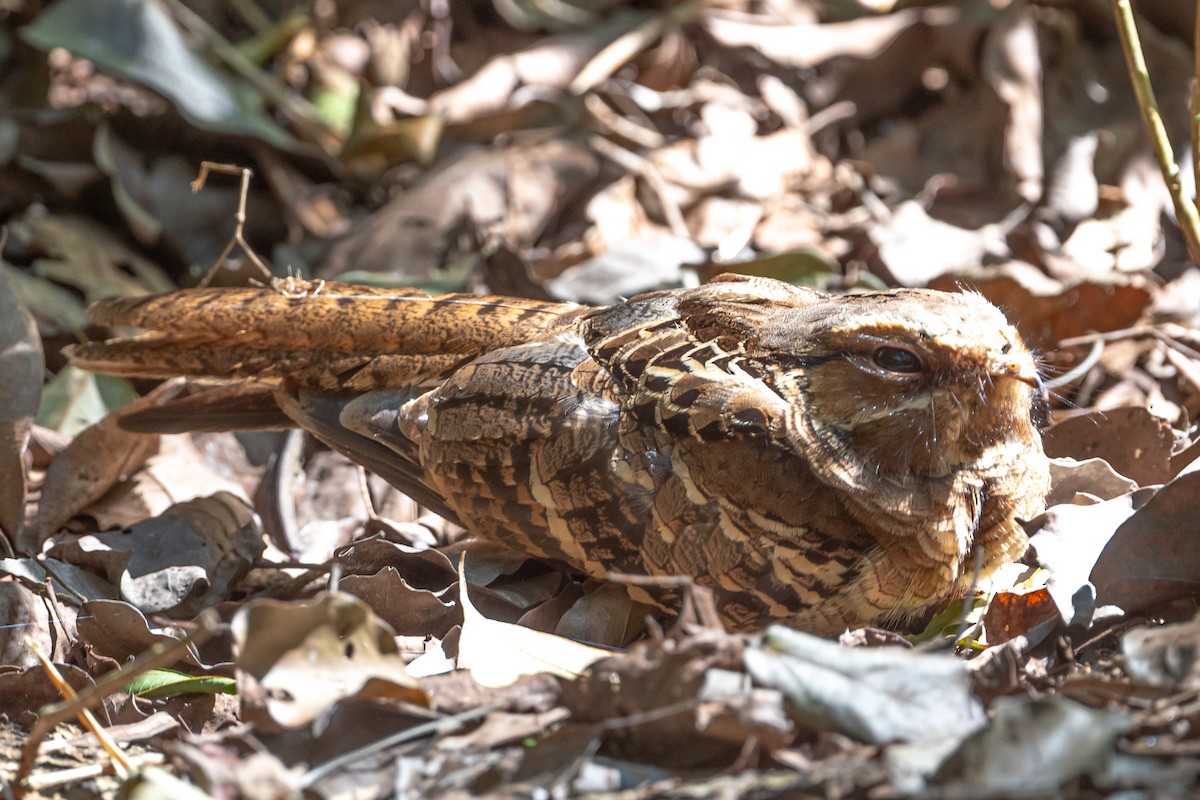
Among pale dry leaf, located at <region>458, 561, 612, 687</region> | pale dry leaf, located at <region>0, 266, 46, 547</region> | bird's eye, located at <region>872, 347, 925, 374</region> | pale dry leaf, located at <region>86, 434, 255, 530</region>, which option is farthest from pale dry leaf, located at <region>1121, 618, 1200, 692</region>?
pale dry leaf, located at <region>0, 266, 46, 547</region>

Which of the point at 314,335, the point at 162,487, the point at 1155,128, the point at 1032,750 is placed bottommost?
the point at 162,487

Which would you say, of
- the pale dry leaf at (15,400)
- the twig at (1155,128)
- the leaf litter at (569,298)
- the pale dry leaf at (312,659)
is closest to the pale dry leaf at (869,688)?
the leaf litter at (569,298)

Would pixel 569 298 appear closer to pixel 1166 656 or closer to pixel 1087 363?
pixel 1087 363

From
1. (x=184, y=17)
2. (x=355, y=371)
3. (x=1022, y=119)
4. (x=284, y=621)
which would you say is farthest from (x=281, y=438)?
(x=1022, y=119)

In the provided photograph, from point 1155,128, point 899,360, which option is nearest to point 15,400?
point 899,360

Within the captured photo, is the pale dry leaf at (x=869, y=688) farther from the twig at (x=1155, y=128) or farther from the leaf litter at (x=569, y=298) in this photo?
the twig at (x=1155, y=128)

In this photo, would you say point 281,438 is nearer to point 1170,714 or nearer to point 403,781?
Result: point 403,781

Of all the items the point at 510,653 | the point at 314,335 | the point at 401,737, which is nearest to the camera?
the point at 401,737

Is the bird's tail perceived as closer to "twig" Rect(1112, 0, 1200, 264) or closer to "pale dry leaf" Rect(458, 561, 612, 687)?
"pale dry leaf" Rect(458, 561, 612, 687)
